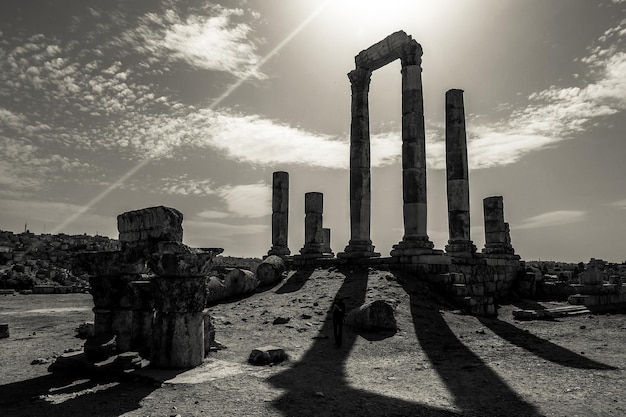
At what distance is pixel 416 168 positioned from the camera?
60.9 feet

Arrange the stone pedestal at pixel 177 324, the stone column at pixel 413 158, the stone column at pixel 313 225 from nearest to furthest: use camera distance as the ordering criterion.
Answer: the stone pedestal at pixel 177 324 < the stone column at pixel 413 158 < the stone column at pixel 313 225

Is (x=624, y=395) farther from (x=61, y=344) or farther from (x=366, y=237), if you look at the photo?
(x=366, y=237)

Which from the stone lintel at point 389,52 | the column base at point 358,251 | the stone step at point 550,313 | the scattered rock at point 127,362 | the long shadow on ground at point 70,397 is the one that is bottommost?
the long shadow on ground at point 70,397

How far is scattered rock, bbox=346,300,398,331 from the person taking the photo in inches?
458

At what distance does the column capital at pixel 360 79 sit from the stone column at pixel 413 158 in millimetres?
2631

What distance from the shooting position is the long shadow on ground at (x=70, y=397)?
591 cm

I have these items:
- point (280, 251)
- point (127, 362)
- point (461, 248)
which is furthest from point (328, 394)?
point (280, 251)

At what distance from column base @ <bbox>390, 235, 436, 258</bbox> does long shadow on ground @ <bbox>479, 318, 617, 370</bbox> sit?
13.2ft

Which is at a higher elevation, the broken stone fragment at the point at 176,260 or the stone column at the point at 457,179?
the stone column at the point at 457,179

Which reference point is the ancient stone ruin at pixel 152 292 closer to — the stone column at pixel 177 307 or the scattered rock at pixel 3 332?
the stone column at pixel 177 307

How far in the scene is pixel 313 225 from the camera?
23156 mm

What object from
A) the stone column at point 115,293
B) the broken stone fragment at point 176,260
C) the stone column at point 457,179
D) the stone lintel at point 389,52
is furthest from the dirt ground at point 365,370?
the stone lintel at point 389,52

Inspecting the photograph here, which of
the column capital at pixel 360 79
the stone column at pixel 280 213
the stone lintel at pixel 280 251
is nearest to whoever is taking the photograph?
the column capital at pixel 360 79

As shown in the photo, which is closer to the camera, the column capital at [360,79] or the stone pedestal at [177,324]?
the stone pedestal at [177,324]
